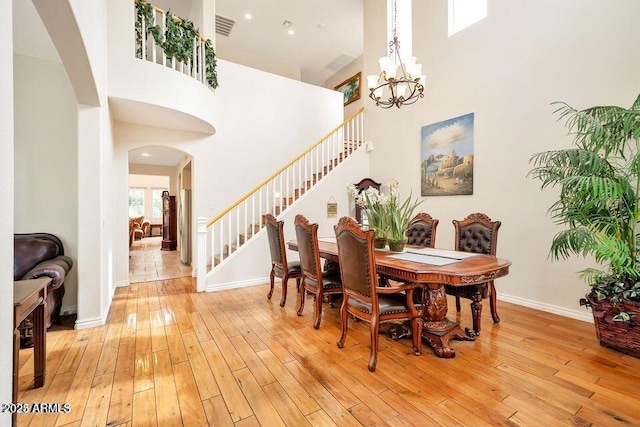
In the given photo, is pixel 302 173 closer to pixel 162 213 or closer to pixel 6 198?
pixel 6 198

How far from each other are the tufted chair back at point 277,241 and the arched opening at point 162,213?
8.59ft

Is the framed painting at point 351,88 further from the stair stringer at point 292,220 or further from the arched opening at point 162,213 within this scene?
the arched opening at point 162,213

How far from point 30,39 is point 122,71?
2.73 ft

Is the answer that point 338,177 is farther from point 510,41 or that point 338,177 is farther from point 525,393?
point 525,393

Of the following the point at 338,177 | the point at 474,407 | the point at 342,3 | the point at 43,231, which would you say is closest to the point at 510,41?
the point at 338,177

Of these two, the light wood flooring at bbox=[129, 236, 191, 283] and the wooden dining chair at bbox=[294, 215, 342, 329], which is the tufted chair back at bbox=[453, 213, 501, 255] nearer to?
the wooden dining chair at bbox=[294, 215, 342, 329]

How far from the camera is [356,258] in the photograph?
2.25 m

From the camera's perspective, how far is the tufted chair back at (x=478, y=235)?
3021 millimetres

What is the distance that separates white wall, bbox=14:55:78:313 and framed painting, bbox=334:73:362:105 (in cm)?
655

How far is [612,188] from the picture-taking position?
222 centimetres

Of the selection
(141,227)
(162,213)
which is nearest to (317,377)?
(162,213)

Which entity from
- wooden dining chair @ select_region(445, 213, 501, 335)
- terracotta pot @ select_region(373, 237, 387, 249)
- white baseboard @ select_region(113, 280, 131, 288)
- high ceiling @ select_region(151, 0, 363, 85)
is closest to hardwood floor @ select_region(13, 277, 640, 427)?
wooden dining chair @ select_region(445, 213, 501, 335)

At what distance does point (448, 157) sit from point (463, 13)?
2211mm

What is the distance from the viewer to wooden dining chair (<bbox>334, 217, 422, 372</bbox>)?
7.05ft
